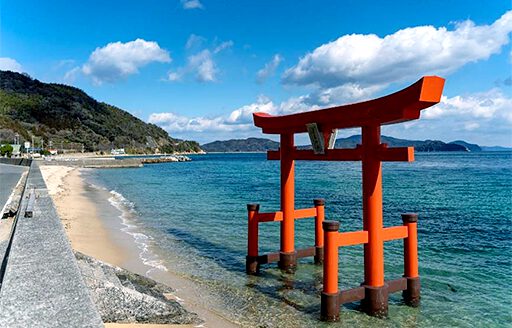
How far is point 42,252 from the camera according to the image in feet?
16.4

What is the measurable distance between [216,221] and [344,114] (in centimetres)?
1060

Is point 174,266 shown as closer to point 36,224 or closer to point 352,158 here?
point 36,224

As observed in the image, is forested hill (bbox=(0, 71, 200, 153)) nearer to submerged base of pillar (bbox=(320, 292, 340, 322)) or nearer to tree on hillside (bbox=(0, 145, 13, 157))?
tree on hillside (bbox=(0, 145, 13, 157))

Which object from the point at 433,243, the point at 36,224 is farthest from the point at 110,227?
the point at 433,243

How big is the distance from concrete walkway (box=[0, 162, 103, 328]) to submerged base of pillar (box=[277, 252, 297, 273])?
15.8 ft

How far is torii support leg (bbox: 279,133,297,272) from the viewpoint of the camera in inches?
357

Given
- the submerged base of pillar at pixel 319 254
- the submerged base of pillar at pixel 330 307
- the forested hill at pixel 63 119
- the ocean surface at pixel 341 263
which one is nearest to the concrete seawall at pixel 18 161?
the ocean surface at pixel 341 263

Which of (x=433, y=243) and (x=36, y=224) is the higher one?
(x=36, y=224)

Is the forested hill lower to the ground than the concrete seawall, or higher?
higher

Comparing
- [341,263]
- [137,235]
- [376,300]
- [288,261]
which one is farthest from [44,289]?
[137,235]

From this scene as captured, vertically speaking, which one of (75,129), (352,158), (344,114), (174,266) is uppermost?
(75,129)

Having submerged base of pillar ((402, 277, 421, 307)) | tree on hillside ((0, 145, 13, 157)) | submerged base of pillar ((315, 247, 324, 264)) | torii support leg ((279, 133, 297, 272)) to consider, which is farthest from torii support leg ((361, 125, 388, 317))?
tree on hillside ((0, 145, 13, 157))

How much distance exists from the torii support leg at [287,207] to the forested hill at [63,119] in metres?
92.4

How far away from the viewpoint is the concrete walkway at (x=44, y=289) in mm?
3043
